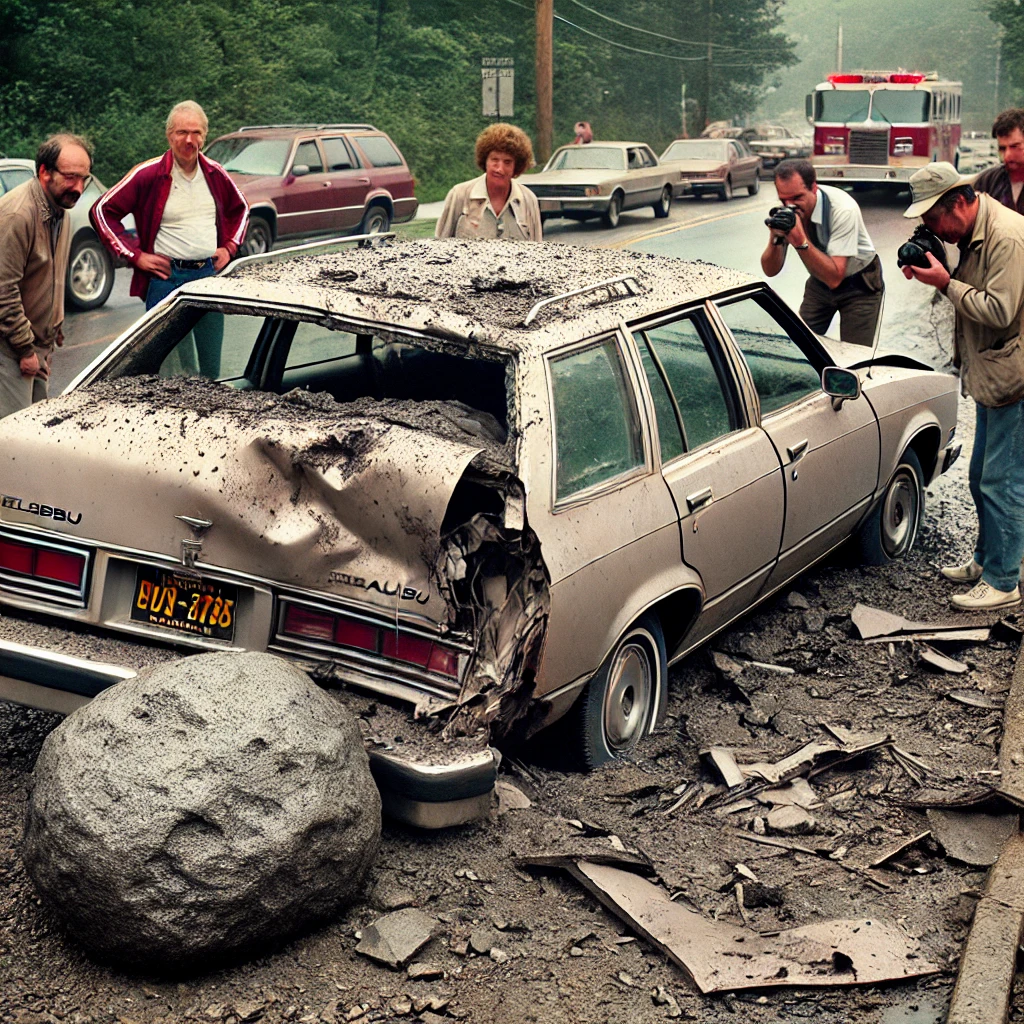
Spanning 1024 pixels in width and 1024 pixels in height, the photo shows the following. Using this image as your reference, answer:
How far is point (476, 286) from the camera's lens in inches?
204

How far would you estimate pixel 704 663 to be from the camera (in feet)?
19.6

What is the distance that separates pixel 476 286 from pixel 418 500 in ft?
4.56

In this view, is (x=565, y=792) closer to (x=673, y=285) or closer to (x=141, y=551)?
(x=141, y=551)

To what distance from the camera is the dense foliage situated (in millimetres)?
28547

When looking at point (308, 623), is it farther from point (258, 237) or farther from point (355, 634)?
point (258, 237)

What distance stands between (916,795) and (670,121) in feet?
209

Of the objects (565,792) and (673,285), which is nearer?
(565,792)

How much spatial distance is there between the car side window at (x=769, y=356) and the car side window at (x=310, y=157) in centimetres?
1602

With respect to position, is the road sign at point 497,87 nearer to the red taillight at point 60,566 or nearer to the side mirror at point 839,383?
the side mirror at point 839,383

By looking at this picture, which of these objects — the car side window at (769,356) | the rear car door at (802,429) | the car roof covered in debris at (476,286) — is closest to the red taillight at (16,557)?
the car roof covered in debris at (476,286)

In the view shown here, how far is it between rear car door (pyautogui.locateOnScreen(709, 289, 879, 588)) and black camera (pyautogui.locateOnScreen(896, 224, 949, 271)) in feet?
1.74

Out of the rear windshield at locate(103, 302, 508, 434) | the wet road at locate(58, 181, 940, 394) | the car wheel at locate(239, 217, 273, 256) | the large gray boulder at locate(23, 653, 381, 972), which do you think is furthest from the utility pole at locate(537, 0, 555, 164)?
the large gray boulder at locate(23, 653, 381, 972)

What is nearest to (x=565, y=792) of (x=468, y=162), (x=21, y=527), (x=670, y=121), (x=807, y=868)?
(x=807, y=868)

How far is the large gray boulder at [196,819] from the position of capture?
11.3ft
